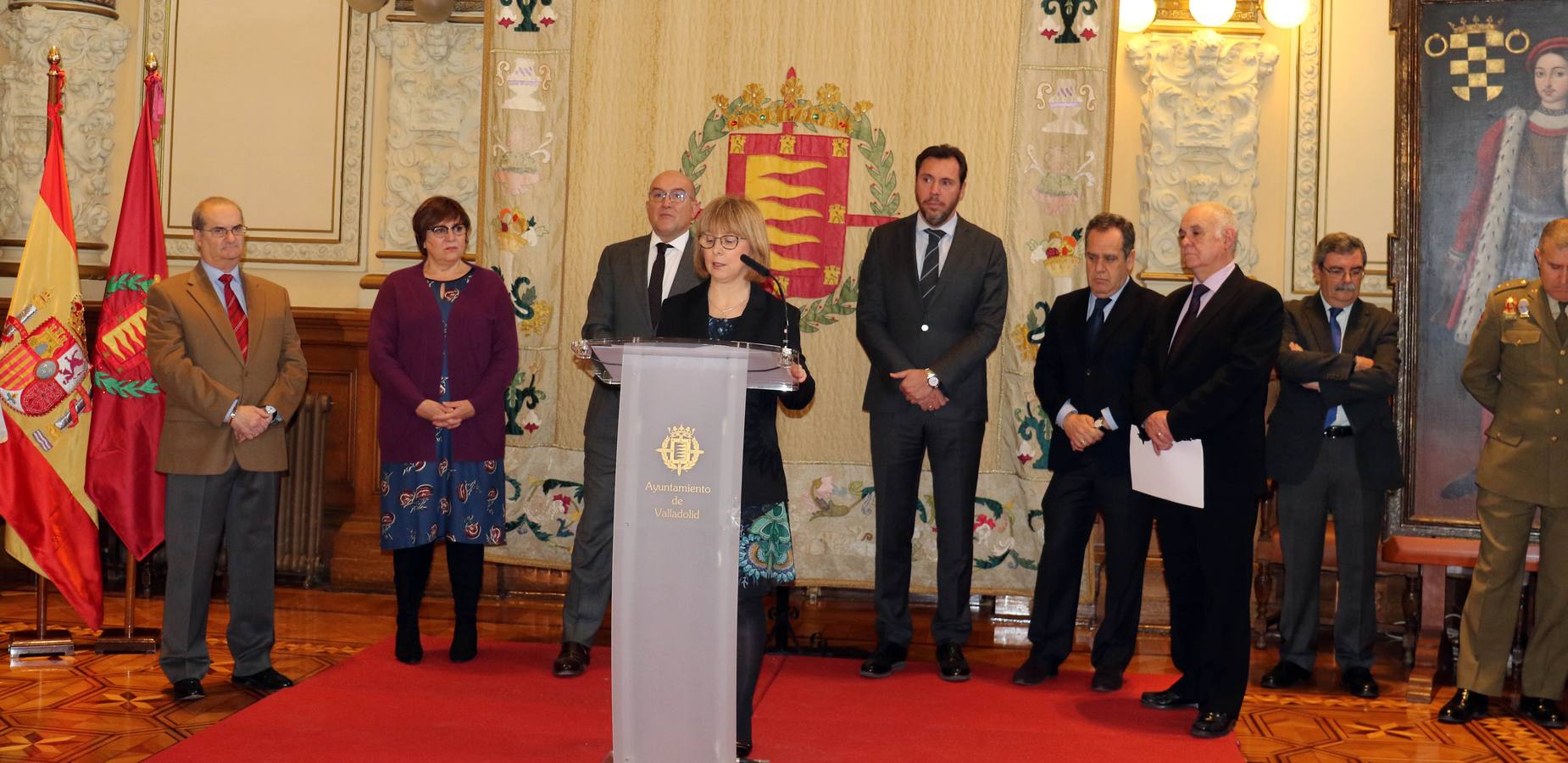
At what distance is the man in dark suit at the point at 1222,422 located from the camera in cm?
399

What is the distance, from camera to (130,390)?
4848mm

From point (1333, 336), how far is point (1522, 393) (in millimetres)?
652

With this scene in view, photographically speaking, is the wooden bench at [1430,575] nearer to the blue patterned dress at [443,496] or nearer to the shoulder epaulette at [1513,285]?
the shoulder epaulette at [1513,285]

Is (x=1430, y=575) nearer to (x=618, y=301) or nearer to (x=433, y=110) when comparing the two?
(x=618, y=301)

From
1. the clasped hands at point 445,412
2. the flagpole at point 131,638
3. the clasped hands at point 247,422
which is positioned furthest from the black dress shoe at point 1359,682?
the flagpole at point 131,638

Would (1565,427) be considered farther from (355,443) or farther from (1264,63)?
(355,443)

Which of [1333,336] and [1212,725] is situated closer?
[1212,725]

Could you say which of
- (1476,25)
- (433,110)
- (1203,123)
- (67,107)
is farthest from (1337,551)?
(67,107)

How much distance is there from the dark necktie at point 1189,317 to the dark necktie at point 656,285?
67.1 inches

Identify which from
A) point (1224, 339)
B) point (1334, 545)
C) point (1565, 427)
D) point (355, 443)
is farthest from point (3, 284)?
point (1565, 427)

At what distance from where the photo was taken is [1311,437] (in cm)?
477

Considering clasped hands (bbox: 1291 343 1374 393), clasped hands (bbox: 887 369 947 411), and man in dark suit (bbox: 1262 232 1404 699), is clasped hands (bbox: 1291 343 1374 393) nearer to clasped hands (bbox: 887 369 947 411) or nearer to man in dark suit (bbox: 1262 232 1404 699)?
man in dark suit (bbox: 1262 232 1404 699)

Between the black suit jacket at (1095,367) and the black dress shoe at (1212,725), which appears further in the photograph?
the black suit jacket at (1095,367)

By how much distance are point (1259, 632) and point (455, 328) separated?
133 inches
